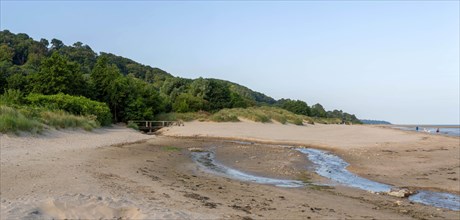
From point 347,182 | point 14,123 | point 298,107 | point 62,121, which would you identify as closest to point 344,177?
point 347,182

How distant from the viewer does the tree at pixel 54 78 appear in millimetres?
36938

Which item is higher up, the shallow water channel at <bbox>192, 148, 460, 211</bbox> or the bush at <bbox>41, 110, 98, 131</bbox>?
the bush at <bbox>41, 110, 98, 131</bbox>

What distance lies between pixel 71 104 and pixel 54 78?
305 inches

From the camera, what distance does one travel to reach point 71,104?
103 ft

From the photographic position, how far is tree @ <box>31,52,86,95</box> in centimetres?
3694

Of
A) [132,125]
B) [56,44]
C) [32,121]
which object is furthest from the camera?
[56,44]

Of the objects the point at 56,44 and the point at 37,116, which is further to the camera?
the point at 56,44

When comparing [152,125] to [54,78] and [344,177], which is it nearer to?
[54,78]

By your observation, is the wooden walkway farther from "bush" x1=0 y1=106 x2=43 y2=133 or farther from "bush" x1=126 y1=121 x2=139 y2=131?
"bush" x1=0 y1=106 x2=43 y2=133

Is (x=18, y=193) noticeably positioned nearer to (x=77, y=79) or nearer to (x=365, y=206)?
(x=365, y=206)

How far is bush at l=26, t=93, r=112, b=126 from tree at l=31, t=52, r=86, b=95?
5.04 metres

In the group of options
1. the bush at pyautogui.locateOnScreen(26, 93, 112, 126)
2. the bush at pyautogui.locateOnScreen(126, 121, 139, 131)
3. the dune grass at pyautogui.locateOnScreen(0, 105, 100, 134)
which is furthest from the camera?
the bush at pyautogui.locateOnScreen(126, 121, 139, 131)

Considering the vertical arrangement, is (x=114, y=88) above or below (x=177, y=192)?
above

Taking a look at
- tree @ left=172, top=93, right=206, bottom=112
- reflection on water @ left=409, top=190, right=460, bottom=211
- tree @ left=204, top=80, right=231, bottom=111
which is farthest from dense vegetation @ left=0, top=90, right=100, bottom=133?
tree @ left=204, top=80, right=231, bottom=111
